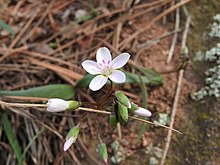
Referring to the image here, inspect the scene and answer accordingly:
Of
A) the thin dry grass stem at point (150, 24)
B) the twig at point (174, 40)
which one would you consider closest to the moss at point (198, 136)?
the twig at point (174, 40)

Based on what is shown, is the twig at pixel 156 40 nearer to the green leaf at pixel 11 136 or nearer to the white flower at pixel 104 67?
the white flower at pixel 104 67

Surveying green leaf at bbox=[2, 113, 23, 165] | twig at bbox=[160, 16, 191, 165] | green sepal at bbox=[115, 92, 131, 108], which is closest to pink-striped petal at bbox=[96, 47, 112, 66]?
green sepal at bbox=[115, 92, 131, 108]

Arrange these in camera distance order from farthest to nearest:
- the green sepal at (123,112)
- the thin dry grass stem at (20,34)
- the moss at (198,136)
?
the thin dry grass stem at (20,34), the moss at (198,136), the green sepal at (123,112)

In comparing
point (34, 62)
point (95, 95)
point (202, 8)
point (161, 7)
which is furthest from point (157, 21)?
point (34, 62)

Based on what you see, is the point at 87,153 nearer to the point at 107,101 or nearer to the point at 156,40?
the point at 107,101

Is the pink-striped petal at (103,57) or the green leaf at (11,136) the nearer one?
the pink-striped petal at (103,57)

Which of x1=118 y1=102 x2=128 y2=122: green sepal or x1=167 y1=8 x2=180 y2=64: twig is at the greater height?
x1=167 y1=8 x2=180 y2=64: twig

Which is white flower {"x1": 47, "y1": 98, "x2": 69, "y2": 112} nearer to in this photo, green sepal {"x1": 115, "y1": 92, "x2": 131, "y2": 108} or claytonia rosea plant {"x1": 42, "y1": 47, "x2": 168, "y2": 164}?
claytonia rosea plant {"x1": 42, "y1": 47, "x2": 168, "y2": 164}
